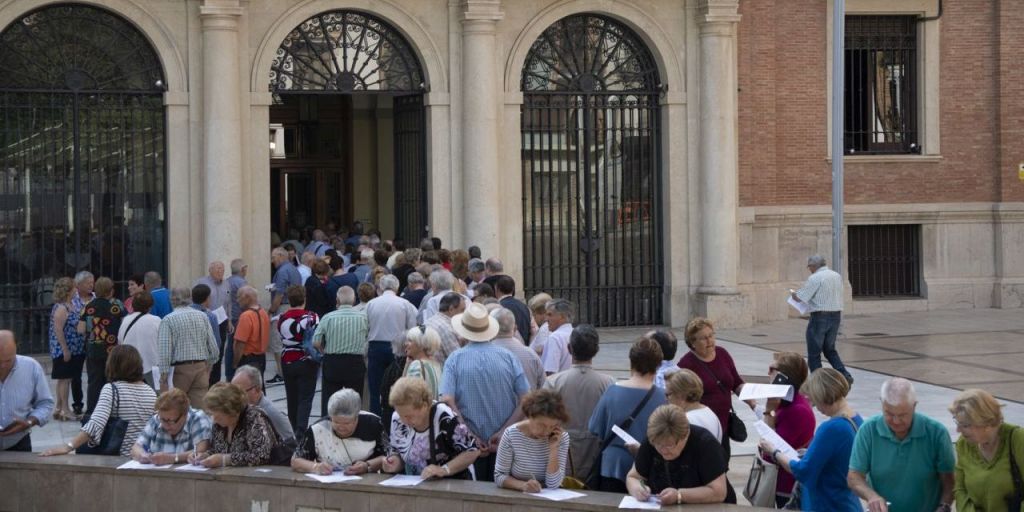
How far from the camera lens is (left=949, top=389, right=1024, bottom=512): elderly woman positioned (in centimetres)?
700

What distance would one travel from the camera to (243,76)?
20.2 metres

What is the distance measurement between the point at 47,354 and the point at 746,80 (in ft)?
36.5

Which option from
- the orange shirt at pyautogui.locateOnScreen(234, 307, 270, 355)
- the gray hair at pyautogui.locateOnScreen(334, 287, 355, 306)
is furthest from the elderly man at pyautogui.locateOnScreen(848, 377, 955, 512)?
the orange shirt at pyautogui.locateOnScreen(234, 307, 270, 355)

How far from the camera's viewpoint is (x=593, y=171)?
858 inches

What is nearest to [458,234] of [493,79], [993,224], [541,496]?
[493,79]

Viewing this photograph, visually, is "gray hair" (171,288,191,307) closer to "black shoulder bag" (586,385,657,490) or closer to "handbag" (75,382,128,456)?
"handbag" (75,382,128,456)

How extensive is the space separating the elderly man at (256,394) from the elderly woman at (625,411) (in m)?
2.07

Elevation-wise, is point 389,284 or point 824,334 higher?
point 389,284

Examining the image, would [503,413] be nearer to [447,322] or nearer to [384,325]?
[447,322]

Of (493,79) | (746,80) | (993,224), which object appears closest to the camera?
(493,79)

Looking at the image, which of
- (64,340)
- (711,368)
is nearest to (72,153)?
(64,340)

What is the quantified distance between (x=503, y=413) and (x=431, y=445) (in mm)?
891

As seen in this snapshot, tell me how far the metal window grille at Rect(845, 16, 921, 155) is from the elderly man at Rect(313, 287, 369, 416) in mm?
13284

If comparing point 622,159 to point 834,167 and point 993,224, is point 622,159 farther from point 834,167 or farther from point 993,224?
point 993,224
